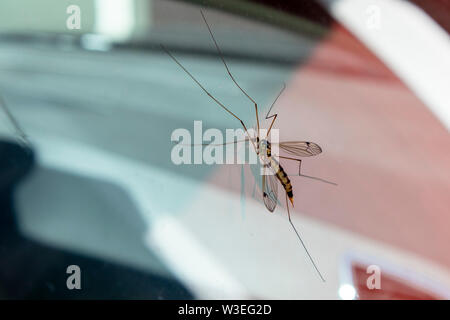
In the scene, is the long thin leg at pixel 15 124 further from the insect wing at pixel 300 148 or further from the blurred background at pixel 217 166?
the insect wing at pixel 300 148

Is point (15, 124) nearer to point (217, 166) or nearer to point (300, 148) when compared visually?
point (217, 166)

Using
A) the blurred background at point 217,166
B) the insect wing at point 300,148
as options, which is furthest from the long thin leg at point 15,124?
the insect wing at point 300,148

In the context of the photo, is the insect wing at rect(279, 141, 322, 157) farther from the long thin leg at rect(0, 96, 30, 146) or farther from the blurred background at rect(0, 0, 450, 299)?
the long thin leg at rect(0, 96, 30, 146)

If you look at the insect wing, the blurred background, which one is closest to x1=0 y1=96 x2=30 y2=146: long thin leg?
the blurred background

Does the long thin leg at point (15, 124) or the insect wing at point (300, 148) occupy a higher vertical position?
the long thin leg at point (15, 124)
